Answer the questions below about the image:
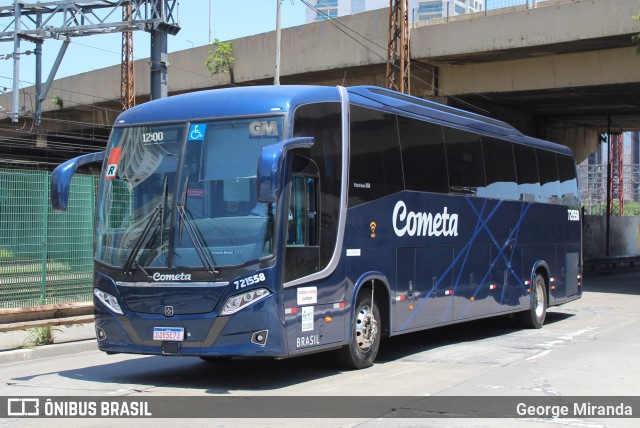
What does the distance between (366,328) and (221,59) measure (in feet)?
82.9

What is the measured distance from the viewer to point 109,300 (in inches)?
392

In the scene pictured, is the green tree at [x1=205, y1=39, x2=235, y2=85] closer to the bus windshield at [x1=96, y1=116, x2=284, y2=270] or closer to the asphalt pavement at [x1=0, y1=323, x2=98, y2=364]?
the asphalt pavement at [x1=0, y1=323, x2=98, y2=364]

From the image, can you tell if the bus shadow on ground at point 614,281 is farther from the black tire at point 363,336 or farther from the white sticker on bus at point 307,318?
the white sticker on bus at point 307,318

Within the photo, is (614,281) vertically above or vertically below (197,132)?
below

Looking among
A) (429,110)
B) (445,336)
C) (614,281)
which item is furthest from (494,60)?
(429,110)

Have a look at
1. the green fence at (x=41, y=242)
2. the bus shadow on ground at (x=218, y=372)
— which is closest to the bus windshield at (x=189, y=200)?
the bus shadow on ground at (x=218, y=372)

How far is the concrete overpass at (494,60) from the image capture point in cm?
2650

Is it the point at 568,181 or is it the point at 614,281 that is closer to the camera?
the point at 568,181

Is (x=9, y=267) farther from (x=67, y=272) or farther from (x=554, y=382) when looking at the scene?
(x=554, y=382)

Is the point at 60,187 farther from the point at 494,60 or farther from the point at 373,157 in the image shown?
the point at 494,60

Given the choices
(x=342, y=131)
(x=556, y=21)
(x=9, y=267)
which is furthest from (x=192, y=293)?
(x=556, y=21)

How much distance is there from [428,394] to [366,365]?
6.32 feet

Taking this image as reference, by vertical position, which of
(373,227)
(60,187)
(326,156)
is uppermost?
(326,156)

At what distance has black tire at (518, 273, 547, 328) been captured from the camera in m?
16.9
